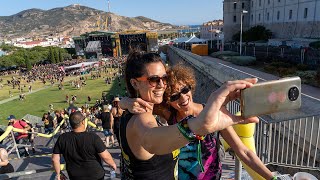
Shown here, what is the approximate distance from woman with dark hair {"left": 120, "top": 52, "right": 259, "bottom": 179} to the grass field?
26.6m

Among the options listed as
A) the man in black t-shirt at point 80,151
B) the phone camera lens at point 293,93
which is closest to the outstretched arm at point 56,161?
the man in black t-shirt at point 80,151

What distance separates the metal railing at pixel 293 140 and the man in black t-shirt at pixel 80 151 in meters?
2.68

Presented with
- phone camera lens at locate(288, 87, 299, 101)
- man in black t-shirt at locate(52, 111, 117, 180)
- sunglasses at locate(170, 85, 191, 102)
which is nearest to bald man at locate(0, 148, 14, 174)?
man in black t-shirt at locate(52, 111, 117, 180)

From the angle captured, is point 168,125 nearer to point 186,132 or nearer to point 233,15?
point 186,132

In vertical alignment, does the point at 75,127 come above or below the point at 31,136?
→ above

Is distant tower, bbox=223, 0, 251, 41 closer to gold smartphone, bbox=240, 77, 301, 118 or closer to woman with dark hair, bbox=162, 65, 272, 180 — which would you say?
woman with dark hair, bbox=162, 65, 272, 180

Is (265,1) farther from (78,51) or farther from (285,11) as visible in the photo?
(78,51)

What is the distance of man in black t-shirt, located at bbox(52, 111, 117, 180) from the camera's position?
3418 millimetres

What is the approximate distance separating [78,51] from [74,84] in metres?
61.2

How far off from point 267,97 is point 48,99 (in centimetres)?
3678

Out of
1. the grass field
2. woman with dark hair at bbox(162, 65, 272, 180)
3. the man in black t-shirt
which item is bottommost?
the grass field

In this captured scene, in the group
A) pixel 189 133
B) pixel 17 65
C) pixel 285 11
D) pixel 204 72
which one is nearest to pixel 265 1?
pixel 285 11

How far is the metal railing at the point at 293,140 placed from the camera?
4.64 metres

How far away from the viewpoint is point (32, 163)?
6.47 meters
